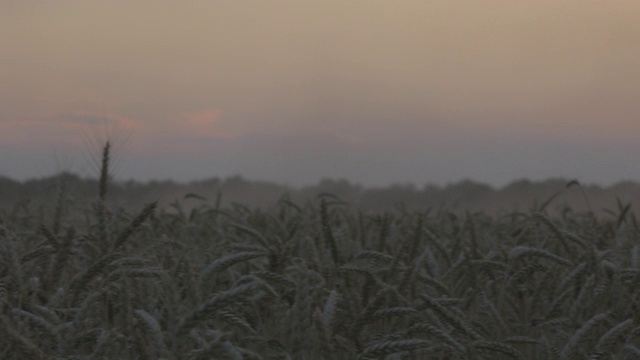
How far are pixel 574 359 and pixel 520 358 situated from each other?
0.36 meters

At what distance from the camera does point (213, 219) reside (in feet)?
20.7

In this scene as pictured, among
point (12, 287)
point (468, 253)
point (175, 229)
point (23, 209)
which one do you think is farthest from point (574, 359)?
point (23, 209)

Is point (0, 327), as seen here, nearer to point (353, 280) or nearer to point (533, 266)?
point (353, 280)

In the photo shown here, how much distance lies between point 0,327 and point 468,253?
202 cm

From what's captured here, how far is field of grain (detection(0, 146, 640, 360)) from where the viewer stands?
218cm

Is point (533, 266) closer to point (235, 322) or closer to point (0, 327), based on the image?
point (235, 322)

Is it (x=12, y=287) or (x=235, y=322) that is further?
(x=12, y=287)

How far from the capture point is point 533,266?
139 inches

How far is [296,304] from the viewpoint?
223cm

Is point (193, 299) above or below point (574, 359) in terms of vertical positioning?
above

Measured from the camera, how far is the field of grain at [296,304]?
2180 mm

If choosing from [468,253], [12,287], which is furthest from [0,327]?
[468,253]

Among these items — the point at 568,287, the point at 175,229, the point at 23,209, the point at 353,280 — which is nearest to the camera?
the point at 353,280

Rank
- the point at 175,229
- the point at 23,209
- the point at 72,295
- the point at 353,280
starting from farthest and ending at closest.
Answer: the point at 23,209 → the point at 175,229 → the point at 353,280 → the point at 72,295
